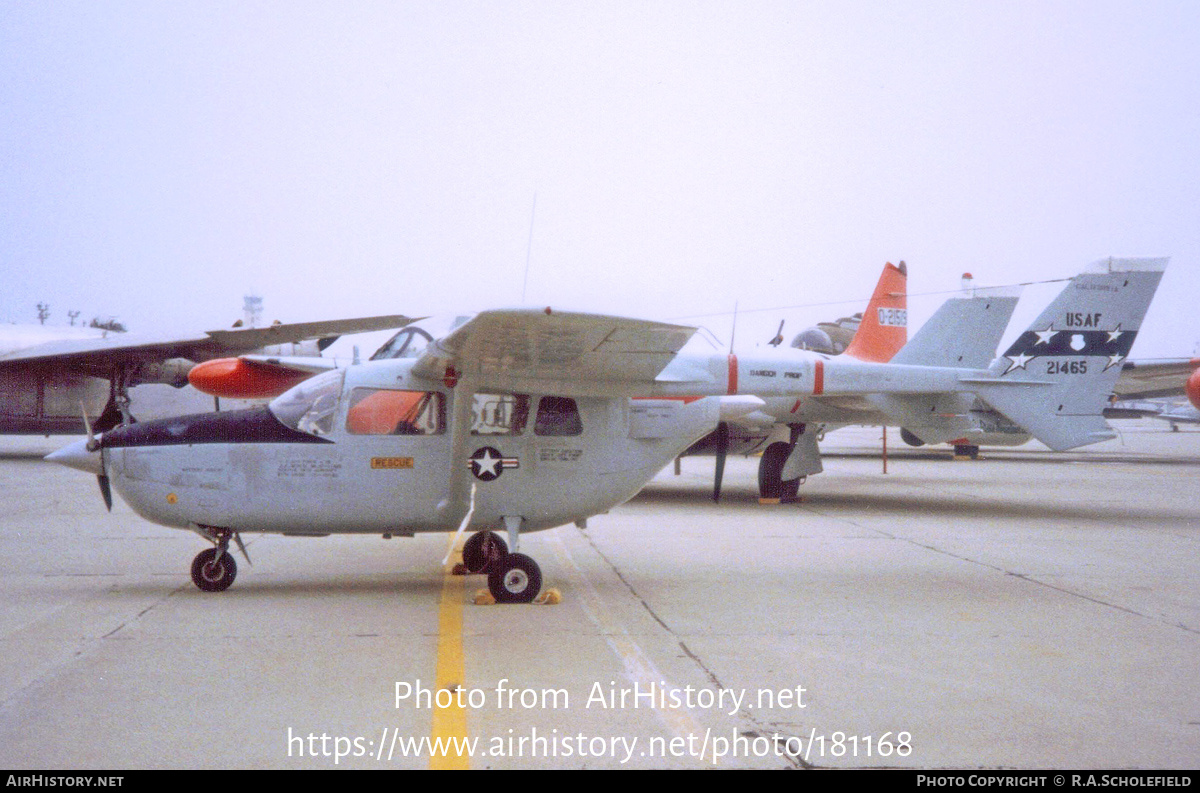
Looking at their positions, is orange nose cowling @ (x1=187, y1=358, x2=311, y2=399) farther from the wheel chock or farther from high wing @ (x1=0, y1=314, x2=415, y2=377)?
the wheel chock

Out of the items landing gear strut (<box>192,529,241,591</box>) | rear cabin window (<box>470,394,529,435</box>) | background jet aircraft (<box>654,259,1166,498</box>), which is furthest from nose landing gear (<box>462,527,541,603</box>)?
background jet aircraft (<box>654,259,1166,498</box>)

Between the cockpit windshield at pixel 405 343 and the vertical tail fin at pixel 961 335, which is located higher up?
the vertical tail fin at pixel 961 335

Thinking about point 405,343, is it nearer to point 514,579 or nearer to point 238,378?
point 238,378

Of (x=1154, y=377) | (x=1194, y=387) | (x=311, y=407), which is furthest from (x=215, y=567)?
(x=1194, y=387)

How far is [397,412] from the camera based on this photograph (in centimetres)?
764

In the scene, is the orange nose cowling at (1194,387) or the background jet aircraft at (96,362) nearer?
the background jet aircraft at (96,362)

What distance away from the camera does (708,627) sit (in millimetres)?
6434

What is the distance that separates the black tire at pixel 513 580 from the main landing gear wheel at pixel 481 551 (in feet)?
3.89

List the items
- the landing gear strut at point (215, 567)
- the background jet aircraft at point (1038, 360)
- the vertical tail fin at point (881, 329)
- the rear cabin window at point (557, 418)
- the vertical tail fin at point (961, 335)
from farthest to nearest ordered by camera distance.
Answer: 1. the vertical tail fin at point (881, 329)
2. the vertical tail fin at point (961, 335)
3. the background jet aircraft at point (1038, 360)
4. the rear cabin window at point (557, 418)
5. the landing gear strut at point (215, 567)

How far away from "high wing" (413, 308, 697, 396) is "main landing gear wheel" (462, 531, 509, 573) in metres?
1.65

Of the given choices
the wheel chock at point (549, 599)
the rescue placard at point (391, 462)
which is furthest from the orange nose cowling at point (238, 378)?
the wheel chock at point (549, 599)

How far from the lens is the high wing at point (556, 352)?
597 cm

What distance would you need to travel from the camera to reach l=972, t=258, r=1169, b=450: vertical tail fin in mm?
12234

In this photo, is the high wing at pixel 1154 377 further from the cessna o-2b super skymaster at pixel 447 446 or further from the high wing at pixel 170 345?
the high wing at pixel 170 345
